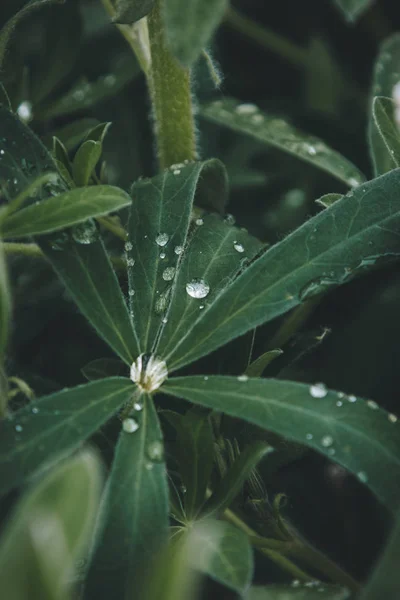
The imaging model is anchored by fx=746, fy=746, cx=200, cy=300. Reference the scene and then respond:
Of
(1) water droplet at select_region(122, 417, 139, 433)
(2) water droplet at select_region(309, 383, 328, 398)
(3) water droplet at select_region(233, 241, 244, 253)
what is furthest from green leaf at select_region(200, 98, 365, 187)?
(1) water droplet at select_region(122, 417, 139, 433)

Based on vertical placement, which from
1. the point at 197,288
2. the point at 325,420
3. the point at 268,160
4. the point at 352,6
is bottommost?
the point at 325,420

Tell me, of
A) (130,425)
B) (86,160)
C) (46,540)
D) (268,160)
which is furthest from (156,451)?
(268,160)

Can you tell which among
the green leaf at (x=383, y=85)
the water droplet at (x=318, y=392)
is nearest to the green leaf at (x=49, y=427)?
the water droplet at (x=318, y=392)

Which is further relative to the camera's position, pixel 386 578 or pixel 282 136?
pixel 282 136

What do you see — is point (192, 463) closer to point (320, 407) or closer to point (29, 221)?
point (320, 407)

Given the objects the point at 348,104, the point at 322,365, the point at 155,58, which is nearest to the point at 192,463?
the point at 155,58

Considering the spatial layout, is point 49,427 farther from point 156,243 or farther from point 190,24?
point 190,24

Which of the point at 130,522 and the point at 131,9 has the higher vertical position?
the point at 131,9
